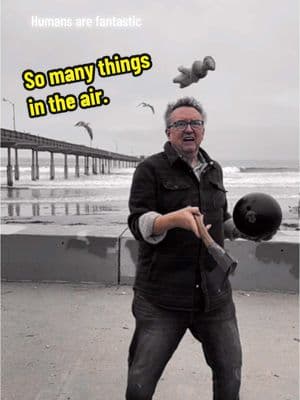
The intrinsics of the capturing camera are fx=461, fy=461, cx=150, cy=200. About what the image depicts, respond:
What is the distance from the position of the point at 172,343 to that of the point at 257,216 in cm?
70

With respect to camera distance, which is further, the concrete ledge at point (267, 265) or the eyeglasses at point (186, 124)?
the concrete ledge at point (267, 265)

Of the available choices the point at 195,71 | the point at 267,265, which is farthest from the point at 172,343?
the point at 267,265

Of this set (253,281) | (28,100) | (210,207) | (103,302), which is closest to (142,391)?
(210,207)

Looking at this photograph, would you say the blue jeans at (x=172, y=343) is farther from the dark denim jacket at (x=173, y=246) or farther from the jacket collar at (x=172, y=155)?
the jacket collar at (x=172, y=155)

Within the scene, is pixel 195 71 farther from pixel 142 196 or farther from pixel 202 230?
pixel 202 230

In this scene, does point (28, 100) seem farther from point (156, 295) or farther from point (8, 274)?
point (156, 295)

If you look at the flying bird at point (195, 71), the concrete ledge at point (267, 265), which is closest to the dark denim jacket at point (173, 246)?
the flying bird at point (195, 71)

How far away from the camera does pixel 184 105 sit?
2119 millimetres

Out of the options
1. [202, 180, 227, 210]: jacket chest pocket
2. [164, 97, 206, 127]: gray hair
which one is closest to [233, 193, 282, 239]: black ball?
[202, 180, 227, 210]: jacket chest pocket

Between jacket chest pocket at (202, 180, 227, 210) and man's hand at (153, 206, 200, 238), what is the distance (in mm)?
262

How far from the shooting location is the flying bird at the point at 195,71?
104 inches

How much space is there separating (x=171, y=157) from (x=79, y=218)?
37.0 ft

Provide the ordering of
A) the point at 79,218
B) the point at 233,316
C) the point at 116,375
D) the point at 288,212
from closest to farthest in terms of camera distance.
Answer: the point at 233,316 → the point at 116,375 → the point at 79,218 → the point at 288,212

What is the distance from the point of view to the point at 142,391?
2105mm
